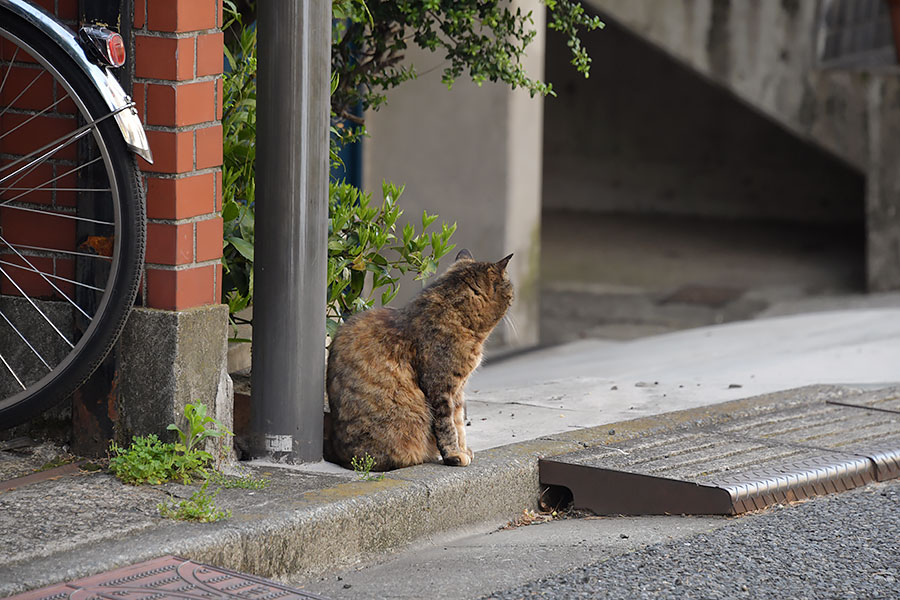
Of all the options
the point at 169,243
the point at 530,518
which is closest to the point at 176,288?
the point at 169,243

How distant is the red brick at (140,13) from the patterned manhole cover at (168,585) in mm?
1423

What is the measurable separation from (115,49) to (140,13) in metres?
0.16

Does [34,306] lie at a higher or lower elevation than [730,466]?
higher

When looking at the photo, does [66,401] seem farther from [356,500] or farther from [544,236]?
[544,236]

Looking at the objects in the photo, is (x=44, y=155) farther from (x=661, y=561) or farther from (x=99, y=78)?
(x=661, y=561)

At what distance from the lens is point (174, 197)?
10.4 feet

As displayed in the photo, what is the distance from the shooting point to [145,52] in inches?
124

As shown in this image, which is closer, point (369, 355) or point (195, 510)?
point (195, 510)

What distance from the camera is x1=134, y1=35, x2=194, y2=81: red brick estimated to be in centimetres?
313

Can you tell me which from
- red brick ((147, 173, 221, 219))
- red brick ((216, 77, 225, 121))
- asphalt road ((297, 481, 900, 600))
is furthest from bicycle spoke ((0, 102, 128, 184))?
asphalt road ((297, 481, 900, 600))

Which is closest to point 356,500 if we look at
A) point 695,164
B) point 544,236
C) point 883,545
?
point 883,545

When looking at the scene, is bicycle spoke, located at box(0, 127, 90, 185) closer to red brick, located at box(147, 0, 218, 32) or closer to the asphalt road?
red brick, located at box(147, 0, 218, 32)

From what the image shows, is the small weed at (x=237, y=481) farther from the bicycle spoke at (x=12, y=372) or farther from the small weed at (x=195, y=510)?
the bicycle spoke at (x=12, y=372)

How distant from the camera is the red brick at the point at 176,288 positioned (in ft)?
10.5
